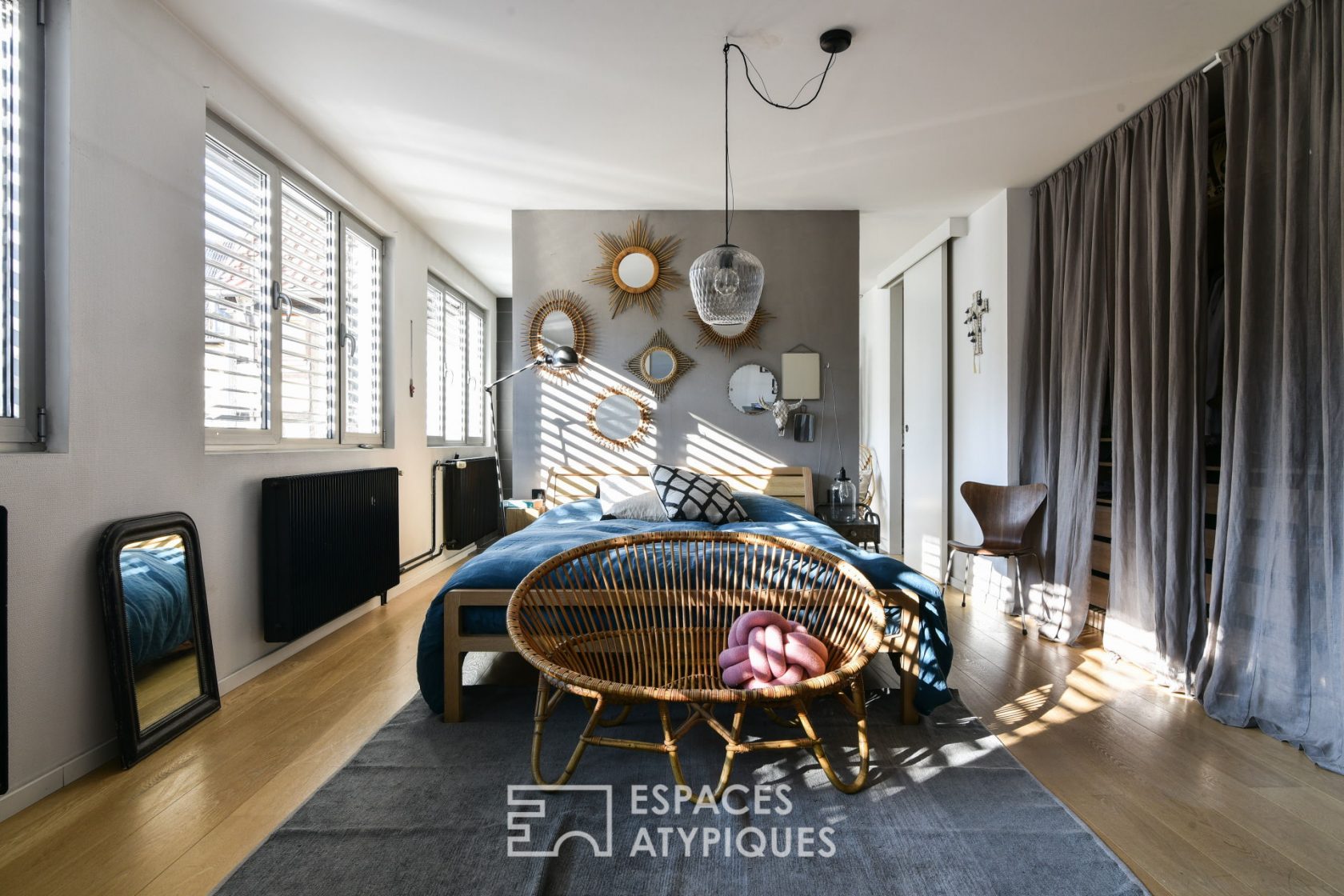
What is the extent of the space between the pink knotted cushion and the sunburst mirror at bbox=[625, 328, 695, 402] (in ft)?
8.50

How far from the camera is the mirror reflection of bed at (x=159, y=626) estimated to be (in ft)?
6.66

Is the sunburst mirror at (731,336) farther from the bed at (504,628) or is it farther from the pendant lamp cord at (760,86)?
the bed at (504,628)

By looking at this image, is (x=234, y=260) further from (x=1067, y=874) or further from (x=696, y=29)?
(x=1067, y=874)

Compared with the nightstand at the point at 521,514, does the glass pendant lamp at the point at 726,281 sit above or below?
above

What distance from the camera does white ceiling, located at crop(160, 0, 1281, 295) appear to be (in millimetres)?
2275

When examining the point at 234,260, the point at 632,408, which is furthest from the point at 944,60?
the point at 234,260

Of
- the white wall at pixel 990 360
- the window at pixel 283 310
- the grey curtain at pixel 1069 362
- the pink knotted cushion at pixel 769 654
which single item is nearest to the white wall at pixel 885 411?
the white wall at pixel 990 360

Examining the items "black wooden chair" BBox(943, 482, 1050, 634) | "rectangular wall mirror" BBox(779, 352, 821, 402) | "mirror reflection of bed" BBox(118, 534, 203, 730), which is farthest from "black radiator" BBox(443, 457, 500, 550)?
"black wooden chair" BBox(943, 482, 1050, 634)

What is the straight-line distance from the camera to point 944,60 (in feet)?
8.34

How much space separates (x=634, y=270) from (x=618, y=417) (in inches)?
37.3

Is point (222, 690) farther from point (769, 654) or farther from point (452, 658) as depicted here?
point (769, 654)

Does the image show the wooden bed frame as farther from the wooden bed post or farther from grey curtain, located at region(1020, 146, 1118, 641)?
grey curtain, located at region(1020, 146, 1118, 641)

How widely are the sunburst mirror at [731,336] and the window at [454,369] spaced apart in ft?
6.46

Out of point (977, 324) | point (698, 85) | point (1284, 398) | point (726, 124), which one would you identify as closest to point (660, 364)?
point (726, 124)
